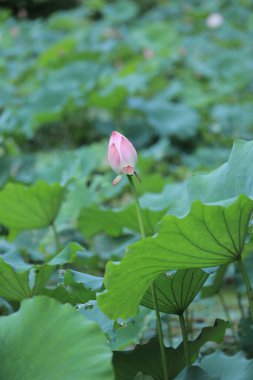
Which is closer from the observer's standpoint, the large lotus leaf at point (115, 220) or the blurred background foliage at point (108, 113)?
the large lotus leaf at point (115, 220)

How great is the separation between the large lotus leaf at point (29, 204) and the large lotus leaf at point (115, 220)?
123 millimetres

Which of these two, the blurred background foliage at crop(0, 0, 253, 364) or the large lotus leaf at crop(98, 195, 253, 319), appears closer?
the large lotus leaf at crop(98, 195, 253, 319)

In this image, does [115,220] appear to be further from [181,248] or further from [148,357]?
[181,248]

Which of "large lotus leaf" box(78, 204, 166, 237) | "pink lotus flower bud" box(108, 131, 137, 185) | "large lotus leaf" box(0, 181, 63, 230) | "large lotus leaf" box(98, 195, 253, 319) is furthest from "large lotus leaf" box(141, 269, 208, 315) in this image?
"large lotus leaf" box(0, 181, 63, 230)

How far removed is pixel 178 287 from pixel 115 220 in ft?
2.34

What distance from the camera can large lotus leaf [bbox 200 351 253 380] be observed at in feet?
3.70

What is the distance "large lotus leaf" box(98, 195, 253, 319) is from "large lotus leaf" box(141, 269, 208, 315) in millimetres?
53

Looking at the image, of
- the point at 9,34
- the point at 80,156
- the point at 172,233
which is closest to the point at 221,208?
the point at 172,233

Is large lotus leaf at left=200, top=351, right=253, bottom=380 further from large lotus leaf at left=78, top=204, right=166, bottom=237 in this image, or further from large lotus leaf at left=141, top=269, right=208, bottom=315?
large lotus leaf at left=78, top=204, right=166, bottom=237

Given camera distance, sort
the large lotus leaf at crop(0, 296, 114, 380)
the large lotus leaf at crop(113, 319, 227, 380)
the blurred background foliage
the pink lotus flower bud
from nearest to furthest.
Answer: the large lotus leaf at crop(0, 296, 114, 380) < the pink lotus flower bud < the large lotus leaf at crop(113, 319, 227, 380) < the blurred background foliage

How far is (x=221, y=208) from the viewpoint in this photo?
3.20ft

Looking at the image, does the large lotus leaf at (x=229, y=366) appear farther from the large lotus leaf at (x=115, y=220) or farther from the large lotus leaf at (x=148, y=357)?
the large lotus leaf at (x=115, y=220)

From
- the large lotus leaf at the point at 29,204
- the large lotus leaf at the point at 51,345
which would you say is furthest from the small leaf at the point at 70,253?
the large lotus leaf at the point at 29,204

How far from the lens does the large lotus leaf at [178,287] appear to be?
3.62 ft
